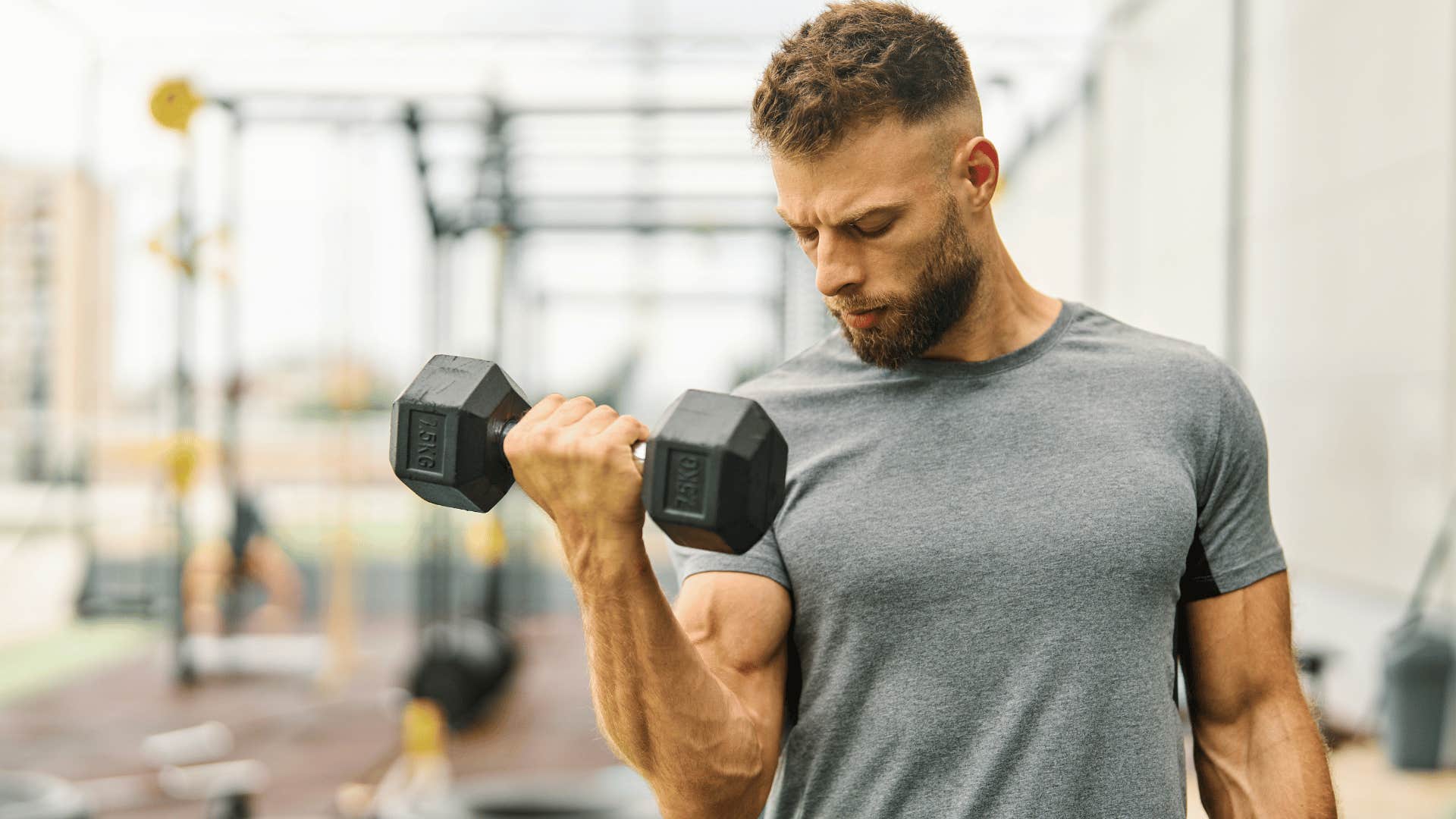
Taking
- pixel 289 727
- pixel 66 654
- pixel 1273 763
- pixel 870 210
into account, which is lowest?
pixel 66 654

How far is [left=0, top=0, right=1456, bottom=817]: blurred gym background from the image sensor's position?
3521mm

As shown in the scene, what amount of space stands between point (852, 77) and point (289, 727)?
4.93 meters

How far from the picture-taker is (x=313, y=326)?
6633 mm

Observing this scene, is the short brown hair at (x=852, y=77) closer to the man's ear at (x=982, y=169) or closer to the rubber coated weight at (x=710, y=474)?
the man's ear at (x=982, y=169)

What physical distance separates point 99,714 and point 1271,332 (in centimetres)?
523

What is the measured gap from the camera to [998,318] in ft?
3.76

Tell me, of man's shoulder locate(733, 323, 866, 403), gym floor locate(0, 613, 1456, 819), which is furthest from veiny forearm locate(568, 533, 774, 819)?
gym floor locate(0, 613, 1456, 819)

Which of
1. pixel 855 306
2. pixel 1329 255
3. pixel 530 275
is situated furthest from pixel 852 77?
pixel 530 275

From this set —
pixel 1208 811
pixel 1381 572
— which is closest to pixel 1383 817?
pixel 1381 572

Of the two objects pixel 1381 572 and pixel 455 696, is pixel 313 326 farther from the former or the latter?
pixel 1381 572

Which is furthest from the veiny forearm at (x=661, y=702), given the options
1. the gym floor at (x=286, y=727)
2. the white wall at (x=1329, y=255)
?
the gym floor at (x=286, y=727)

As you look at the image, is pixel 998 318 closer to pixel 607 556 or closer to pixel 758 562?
pixel 758 562

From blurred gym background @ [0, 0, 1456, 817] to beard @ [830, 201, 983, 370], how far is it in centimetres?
202

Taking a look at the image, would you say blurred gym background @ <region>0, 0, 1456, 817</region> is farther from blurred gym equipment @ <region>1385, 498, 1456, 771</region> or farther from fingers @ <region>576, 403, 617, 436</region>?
Answer: fingers @ <region>576, 403, 617, 436</region>
